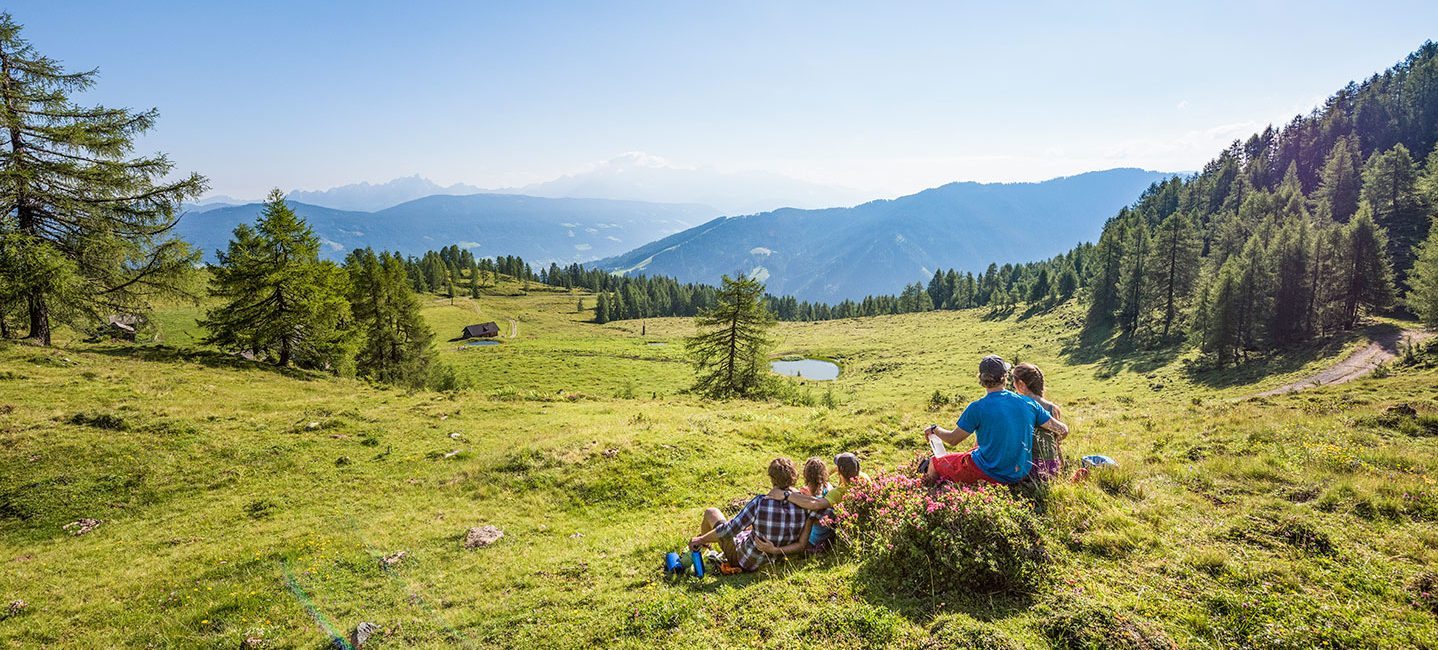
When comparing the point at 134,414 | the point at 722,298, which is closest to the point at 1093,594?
the point at 134,414

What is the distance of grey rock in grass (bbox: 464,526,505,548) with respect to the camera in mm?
11703

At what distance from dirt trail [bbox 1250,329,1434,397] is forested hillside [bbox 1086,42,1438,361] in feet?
15.9

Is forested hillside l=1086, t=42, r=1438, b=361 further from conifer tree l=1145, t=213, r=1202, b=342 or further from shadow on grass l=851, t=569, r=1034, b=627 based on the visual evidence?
shadow on grass l=851, t=569, r=1034, b=627

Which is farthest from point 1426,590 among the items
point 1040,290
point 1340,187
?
point 1340,187

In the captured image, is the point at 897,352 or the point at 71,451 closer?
the point at 71,451

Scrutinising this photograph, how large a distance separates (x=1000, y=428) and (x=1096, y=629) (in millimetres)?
3343

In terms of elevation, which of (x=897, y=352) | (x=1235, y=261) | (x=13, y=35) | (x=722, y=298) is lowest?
(x=897, y=352)

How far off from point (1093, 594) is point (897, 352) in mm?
78453

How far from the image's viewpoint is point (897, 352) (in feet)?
265

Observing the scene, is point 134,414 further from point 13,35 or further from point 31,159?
point 13,35

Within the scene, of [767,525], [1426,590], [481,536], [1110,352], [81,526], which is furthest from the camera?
[1110,352]

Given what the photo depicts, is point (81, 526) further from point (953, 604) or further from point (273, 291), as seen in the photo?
point (953, 604)

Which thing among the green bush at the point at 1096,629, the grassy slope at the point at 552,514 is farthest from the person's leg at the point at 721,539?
the green bush at the point at 1096,629

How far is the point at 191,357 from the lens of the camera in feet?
89.9
